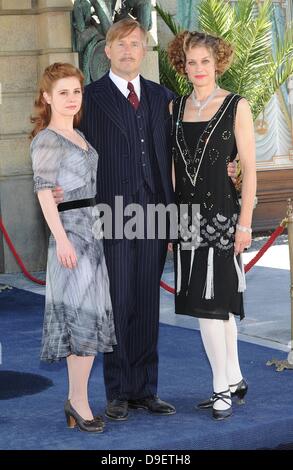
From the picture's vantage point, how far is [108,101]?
564 cm

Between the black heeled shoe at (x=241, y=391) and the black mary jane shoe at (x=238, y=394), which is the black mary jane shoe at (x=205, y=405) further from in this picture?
the black heeled shoe at (x=241, y=391)

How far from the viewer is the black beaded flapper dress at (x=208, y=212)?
18.4ft

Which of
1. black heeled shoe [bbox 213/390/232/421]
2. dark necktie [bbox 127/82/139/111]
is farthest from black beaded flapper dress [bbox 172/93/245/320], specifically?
black heeled shoe [bbox 213/390/232/421]

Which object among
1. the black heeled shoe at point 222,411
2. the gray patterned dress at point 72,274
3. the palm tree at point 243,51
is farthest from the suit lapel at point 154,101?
the palm tree at point 243,51

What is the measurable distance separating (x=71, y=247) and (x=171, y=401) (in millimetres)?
1263

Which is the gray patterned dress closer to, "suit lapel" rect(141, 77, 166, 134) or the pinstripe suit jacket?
the pinstripe suit jacket

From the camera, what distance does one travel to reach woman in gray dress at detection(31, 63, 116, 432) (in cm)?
530

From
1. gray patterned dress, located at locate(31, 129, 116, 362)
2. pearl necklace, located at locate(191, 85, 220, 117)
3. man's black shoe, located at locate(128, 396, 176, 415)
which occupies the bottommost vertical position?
man's black shoe, located at locate(128, 396, 176, 415)

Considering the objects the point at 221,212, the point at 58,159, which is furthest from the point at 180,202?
the point at 58,159

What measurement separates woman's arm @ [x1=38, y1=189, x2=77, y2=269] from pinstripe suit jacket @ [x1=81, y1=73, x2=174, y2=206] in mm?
423

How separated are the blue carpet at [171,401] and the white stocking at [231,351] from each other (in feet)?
0.50

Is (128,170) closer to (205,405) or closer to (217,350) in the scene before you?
(217,350)
